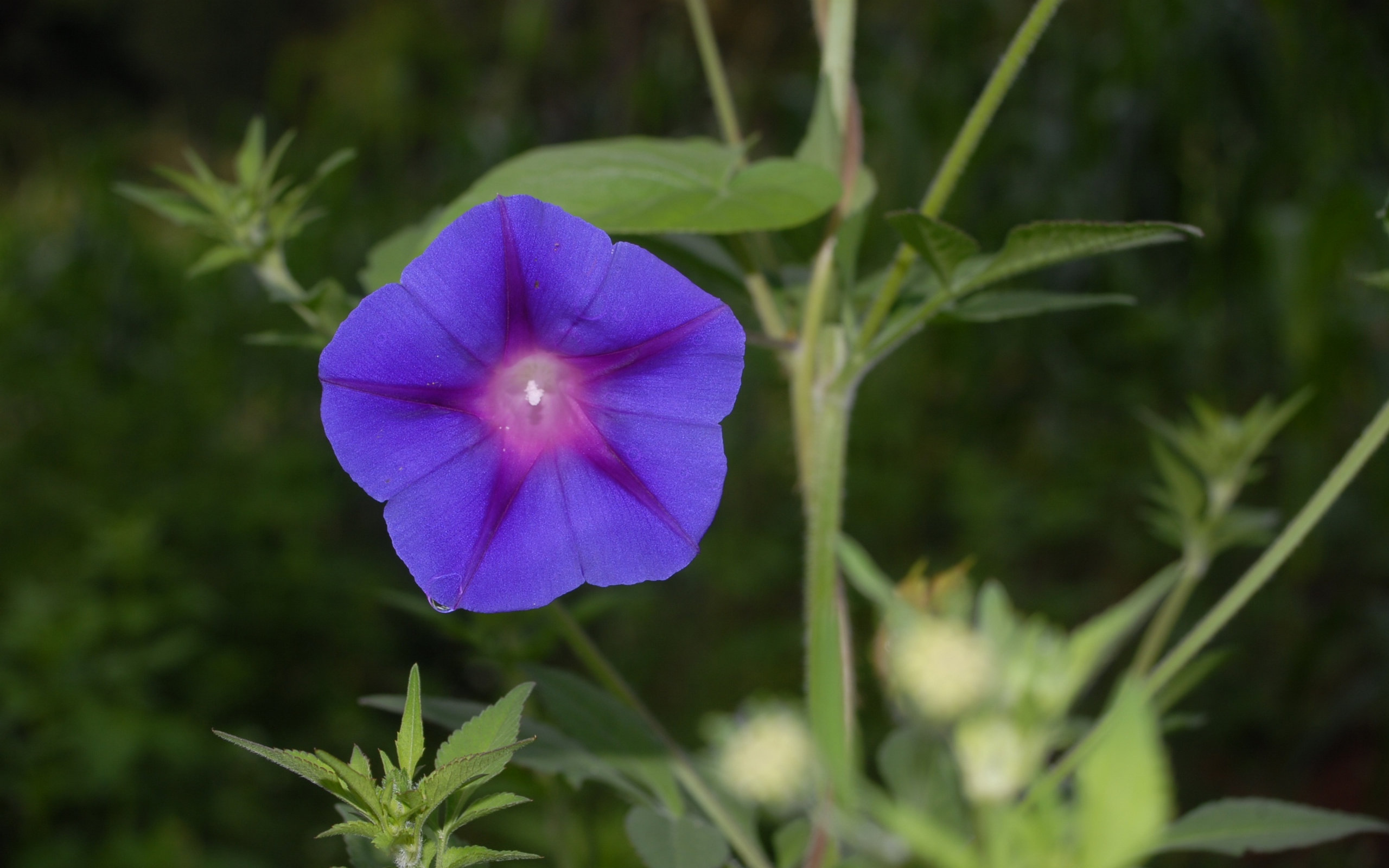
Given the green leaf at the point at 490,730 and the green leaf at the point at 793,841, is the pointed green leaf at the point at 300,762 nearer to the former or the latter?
the green leaf at the point at 490,730

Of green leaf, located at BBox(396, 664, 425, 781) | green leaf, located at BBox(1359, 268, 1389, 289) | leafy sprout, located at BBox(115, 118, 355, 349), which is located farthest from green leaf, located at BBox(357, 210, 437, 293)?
green leaf, located at BBox(1359, 268, 1389, 289)

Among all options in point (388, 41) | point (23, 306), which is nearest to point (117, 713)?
point (23, 306)

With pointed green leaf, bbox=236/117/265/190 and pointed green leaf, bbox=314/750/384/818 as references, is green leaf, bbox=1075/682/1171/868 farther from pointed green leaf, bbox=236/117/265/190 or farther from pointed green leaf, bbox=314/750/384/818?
pointed green leaf, bbox=236/117/265/190

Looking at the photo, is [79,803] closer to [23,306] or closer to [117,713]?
[117,713]

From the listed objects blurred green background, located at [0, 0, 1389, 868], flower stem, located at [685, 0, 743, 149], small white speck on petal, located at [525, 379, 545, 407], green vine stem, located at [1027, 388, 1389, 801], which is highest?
blurred green background, located at [0, 0, 1389, 868]

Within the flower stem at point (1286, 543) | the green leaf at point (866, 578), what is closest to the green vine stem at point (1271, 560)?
the flower stem at point (1286, 543)
